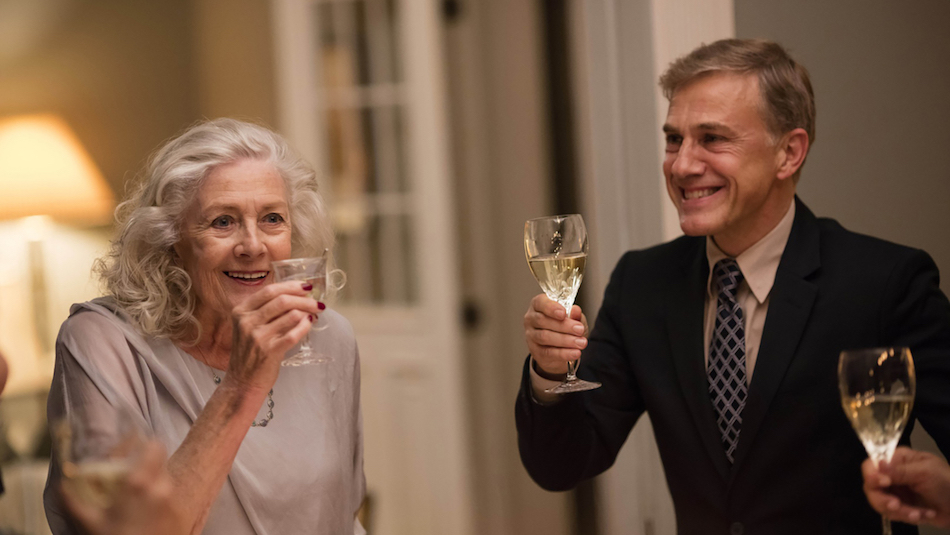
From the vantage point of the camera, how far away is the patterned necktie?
160 centimetres

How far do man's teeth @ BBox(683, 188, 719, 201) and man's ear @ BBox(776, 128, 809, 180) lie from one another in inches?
6.4

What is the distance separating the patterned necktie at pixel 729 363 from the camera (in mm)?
1597

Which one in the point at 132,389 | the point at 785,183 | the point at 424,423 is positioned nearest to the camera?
the point at 132,389

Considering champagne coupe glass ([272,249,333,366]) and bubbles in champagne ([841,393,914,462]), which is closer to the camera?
bubbles in champagne ([841,393,914,462])

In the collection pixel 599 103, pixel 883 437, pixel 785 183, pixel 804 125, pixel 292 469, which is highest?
pixel 599 103

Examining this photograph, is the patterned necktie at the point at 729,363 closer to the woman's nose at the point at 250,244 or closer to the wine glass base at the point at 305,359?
the wine glass base at the point at 305,359

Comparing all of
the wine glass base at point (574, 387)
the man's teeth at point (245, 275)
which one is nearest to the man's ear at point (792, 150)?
the wine glass base at point (574, 387)

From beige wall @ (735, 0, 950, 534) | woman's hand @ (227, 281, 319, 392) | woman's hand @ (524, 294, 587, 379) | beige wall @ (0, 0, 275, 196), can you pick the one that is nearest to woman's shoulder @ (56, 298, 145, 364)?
woman's hand @ (227, 281, 319, 392)

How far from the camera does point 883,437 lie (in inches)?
42.4

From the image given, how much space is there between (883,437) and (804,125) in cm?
82

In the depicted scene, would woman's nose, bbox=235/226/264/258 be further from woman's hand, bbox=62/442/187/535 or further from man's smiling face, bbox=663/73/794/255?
man's smiling face, bbox=663/73/794/255

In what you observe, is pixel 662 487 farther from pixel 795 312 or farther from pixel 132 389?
pixel 132 389

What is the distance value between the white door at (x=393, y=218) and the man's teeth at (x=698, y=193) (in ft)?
7.24

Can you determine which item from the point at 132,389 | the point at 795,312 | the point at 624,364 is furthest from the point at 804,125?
the point at 132,389
